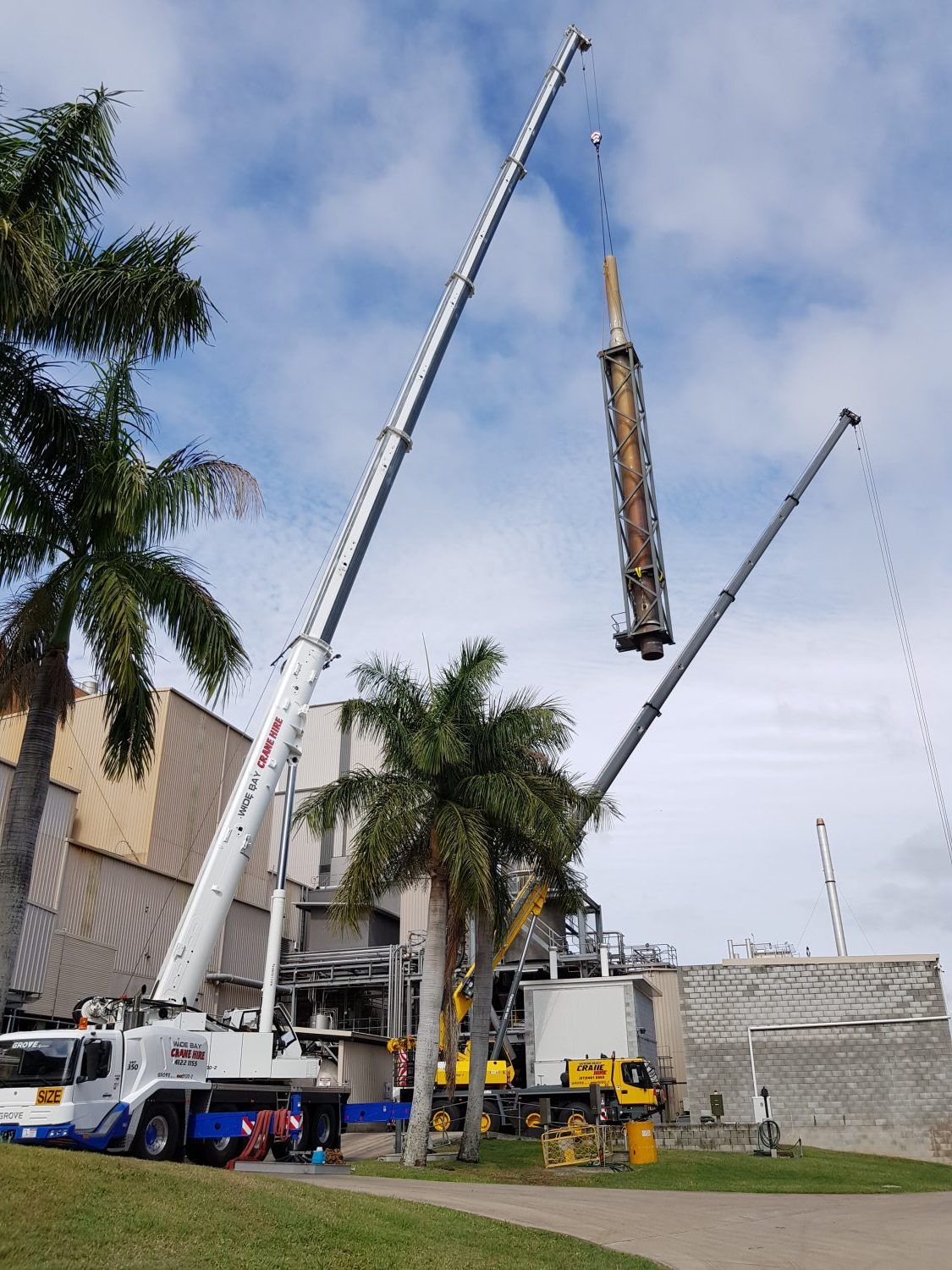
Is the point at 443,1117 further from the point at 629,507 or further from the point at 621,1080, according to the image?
the point at 629,507

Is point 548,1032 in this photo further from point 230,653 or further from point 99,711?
point 230,653

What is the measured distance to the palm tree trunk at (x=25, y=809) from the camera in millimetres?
14556

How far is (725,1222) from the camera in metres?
17.2

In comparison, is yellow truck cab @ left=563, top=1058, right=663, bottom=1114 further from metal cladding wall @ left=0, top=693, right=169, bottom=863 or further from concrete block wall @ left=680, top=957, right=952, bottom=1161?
metal cladding wall @ left=0, top=693, right=169, bottom=863

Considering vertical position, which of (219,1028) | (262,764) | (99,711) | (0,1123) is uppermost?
(99,711)

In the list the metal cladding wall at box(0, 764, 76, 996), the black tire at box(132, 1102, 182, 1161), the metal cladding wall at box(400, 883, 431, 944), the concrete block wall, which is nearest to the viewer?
the black tire at box(132, 1102, 182, 1161)

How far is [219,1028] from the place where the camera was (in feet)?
65.5

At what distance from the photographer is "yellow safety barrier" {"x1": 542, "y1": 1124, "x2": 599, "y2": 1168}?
2591cm

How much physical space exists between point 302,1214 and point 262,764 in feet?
31.9

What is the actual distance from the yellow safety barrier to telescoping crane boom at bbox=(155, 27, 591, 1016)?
7.49 metres

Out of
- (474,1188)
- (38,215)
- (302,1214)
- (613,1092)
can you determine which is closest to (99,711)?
(613,1092)

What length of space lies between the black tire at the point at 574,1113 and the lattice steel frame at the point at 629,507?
14084 mm

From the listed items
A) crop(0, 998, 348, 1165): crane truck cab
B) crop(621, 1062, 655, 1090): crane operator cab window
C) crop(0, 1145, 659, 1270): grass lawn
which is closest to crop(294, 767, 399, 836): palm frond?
crop(0, 998, 348, 1165): crane truck cab

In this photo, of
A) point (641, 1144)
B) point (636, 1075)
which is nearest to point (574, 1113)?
point (636, 1075)
